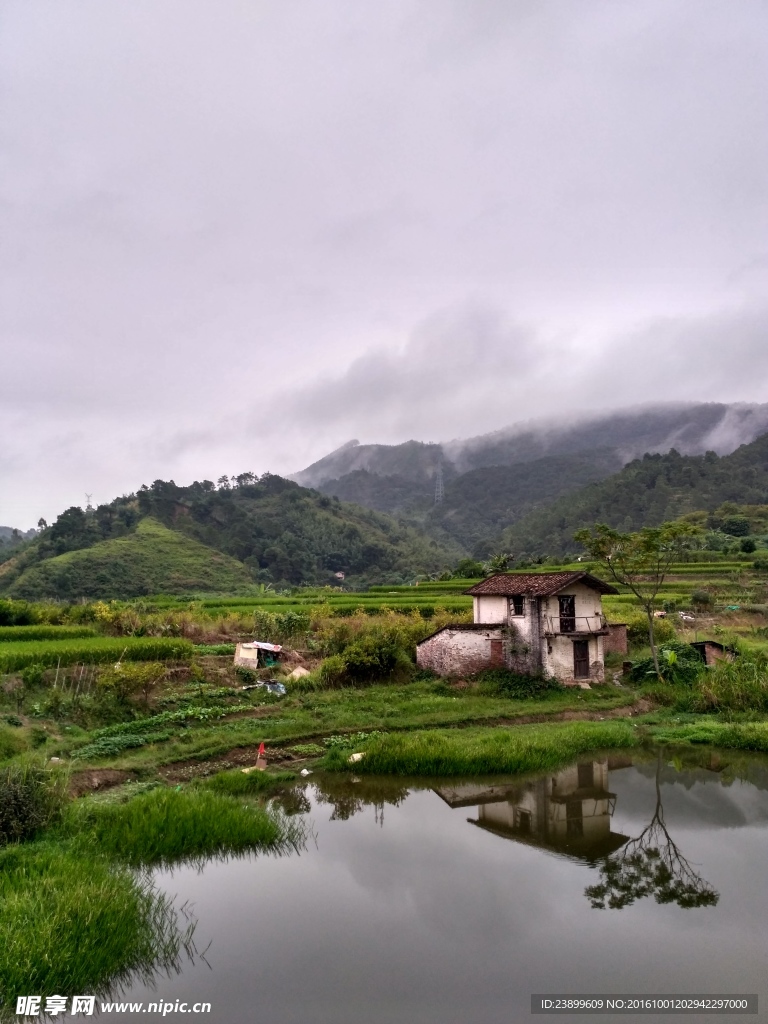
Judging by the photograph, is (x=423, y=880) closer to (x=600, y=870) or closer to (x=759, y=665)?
(x=600, y=870)

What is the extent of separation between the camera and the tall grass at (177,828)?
30.2 feet

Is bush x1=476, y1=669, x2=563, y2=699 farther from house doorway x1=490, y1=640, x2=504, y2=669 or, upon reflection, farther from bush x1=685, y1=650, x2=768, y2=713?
bush x1=685, y1=650, x2=768, y2=713

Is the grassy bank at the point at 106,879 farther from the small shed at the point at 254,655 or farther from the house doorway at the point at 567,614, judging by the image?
the house doorway at the point at 567,614

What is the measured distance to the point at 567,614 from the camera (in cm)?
2131

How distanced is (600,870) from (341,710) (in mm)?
9606

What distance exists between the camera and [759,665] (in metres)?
19.8

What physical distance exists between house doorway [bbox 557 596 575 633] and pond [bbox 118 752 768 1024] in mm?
8829

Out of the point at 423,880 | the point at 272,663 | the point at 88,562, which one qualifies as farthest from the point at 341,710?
the point at 88,562

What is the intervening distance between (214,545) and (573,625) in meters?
64.6

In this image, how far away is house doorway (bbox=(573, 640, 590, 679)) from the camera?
21250mm

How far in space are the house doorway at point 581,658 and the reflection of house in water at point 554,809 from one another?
7.26 meters

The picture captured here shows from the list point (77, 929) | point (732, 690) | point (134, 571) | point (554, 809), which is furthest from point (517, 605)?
point (134, 571)

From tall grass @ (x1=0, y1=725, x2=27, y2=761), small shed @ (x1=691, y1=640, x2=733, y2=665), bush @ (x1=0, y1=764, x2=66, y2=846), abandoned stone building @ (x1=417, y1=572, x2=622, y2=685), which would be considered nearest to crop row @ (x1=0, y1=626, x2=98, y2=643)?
tall grass @ (x1=0, y1=725, x2=27, y2=761)

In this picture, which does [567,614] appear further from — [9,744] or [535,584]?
[9,744]
